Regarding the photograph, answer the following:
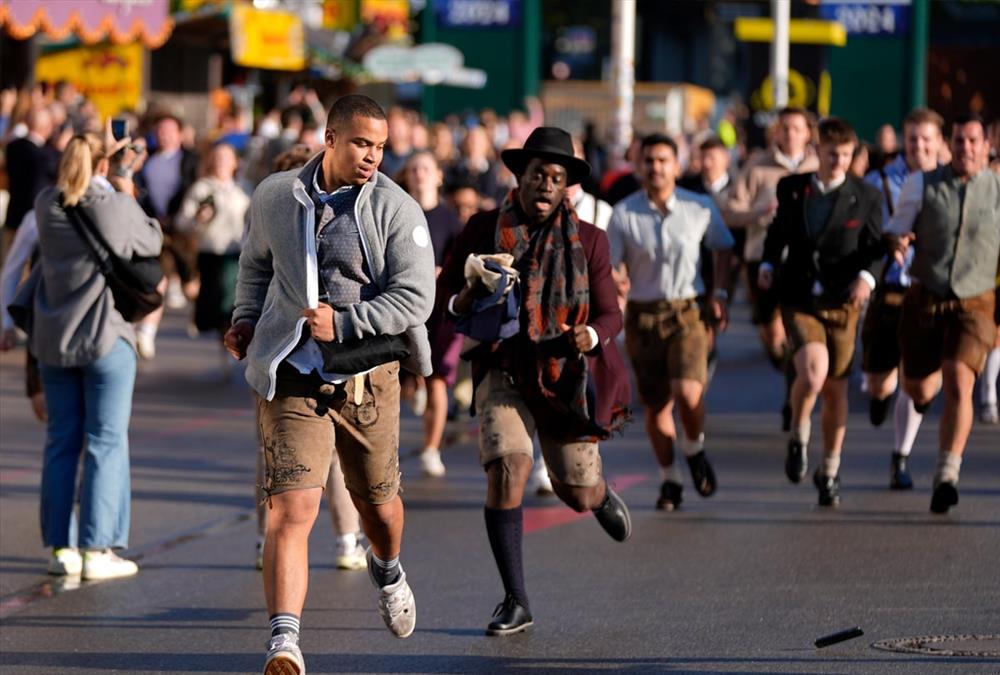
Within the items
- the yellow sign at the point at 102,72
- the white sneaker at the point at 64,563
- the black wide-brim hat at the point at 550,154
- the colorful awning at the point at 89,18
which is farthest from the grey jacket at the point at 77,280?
the yellow sign at the point at 102,72

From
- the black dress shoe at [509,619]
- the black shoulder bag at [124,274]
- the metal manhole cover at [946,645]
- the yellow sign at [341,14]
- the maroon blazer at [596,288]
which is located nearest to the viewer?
the metal manhole cover at [946,645]

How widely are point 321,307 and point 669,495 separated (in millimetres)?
4345

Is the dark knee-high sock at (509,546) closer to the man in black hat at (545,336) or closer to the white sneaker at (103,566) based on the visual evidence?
the man in black hat at (545,336)

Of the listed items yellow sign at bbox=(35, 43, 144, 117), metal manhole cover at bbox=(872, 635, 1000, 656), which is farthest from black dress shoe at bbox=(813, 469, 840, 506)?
yellow sign at bbox=(35, 43, 144, 117)

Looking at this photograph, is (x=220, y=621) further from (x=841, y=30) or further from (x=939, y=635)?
(x=841, y=30)

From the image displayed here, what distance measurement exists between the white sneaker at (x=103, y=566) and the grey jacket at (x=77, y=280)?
31.8 inches

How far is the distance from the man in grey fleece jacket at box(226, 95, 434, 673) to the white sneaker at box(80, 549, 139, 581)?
2235 mm

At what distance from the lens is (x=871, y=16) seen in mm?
35375

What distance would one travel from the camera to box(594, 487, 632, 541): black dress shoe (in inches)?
317

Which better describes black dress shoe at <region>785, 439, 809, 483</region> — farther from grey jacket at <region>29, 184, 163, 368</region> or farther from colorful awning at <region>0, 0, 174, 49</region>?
colorful awning at <region>0, 0, 174, 49</region>

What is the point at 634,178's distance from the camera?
47.5 feet

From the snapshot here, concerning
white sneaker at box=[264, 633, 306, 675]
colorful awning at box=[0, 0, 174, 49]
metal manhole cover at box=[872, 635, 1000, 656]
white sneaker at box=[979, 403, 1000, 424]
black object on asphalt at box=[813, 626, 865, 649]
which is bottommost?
white sneaker at box=[979, 403, 1000, 424]

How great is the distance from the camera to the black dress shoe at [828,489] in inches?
408

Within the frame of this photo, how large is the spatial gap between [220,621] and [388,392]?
158 cm
